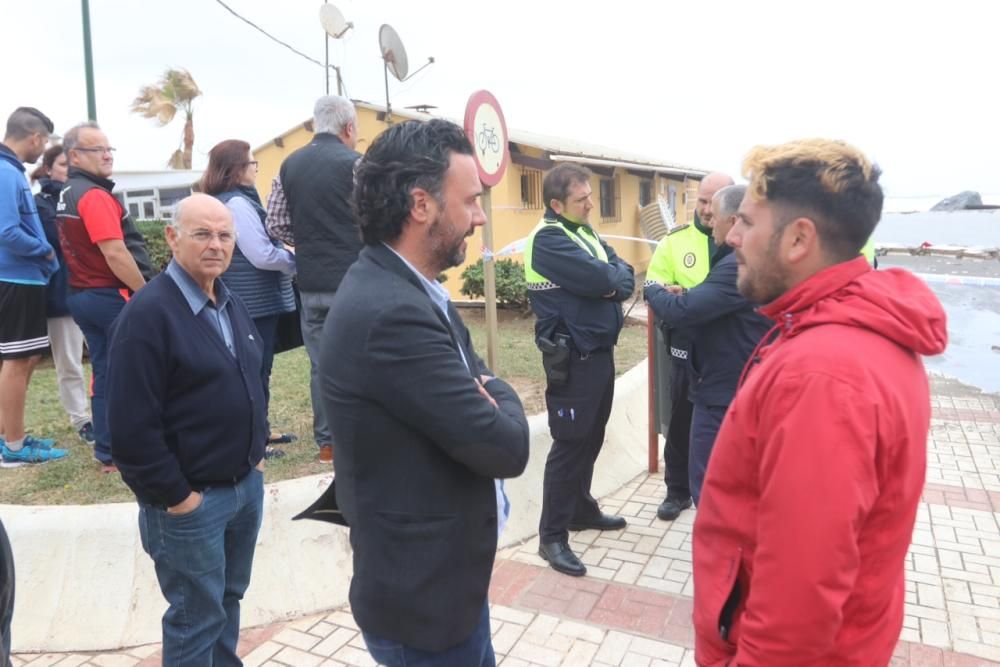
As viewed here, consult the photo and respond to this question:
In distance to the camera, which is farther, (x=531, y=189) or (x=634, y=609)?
(x=531, y=189)

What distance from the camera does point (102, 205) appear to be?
3775 mm

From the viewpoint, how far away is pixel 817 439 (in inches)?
50.3

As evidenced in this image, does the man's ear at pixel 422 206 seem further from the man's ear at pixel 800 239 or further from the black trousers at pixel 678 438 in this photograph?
the black trousers at pixel 678 438

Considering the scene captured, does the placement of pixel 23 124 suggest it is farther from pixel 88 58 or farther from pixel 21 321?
pixel 88 58

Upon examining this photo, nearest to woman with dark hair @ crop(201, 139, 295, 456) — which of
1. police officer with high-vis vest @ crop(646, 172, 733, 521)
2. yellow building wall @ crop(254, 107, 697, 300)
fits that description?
police officer with high-vis vest @ crop(646, 172, 733, 521)

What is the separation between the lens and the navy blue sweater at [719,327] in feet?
10.8

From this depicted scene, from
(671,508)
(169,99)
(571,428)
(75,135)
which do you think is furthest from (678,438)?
(169,99)

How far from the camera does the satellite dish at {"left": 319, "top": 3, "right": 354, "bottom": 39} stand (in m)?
8.93

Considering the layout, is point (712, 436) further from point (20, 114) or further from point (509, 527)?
point (20, 114)

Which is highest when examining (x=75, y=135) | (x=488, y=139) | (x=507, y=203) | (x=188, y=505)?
(x=507, y=203)

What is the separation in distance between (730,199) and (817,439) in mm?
2111

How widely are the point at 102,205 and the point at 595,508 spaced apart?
10.7ft

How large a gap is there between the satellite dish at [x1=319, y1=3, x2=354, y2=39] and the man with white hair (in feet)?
18.2

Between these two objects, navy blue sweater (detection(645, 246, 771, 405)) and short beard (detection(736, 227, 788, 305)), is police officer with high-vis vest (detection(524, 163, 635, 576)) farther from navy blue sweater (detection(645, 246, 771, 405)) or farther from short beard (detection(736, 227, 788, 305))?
short beard (detection(736, 227, 788, 305))
